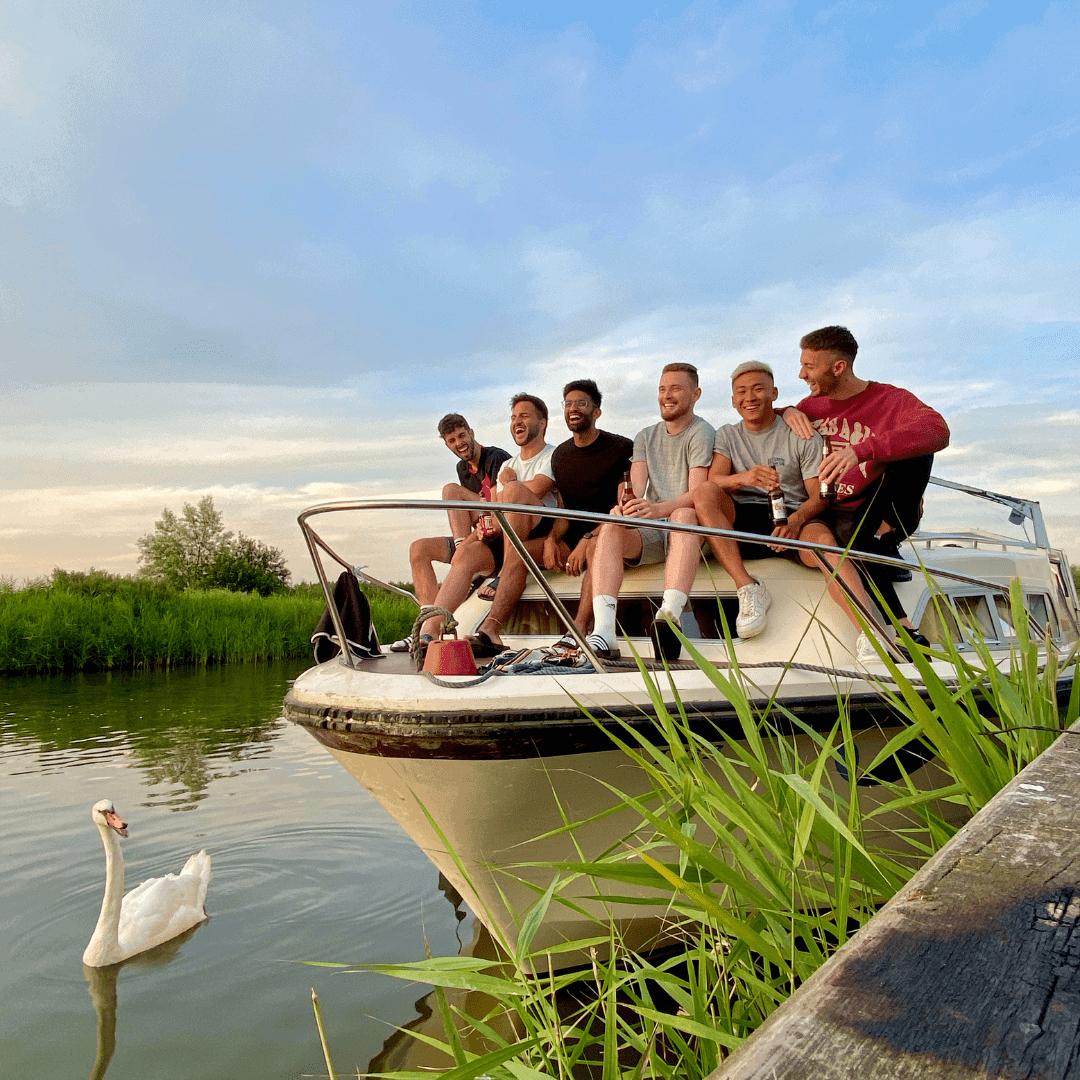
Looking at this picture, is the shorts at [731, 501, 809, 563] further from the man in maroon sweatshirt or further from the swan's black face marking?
the swan's black face marking

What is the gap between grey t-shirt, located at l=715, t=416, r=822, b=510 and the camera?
505cm

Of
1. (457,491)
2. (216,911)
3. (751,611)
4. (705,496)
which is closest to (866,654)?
(751,611)

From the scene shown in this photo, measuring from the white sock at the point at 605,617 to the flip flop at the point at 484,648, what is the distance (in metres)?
0.81

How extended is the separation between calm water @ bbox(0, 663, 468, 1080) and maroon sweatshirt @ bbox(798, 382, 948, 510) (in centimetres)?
339

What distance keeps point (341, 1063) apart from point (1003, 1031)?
12.3 ft

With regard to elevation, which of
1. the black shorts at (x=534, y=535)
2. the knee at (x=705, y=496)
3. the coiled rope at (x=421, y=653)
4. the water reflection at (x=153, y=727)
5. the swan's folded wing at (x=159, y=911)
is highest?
the knee at (x=705, y=496)

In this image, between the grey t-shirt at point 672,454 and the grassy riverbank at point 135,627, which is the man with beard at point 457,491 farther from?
the grassy riverbank at point 135,627

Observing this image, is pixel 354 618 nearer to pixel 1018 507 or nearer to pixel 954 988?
pixel 954 988

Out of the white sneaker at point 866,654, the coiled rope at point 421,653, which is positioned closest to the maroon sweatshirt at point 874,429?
the white sneaker at point 866,654

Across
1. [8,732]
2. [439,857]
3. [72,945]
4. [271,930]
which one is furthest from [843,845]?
[8,732]

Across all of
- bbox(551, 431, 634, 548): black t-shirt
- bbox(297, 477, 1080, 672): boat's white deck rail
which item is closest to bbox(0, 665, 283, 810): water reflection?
bbox(297, 477, 1080, 672): boat's white deck rail

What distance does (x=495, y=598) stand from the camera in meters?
5.21

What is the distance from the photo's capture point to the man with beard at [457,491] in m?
5.70

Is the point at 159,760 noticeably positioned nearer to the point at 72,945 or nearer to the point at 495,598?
the point at 72,945
